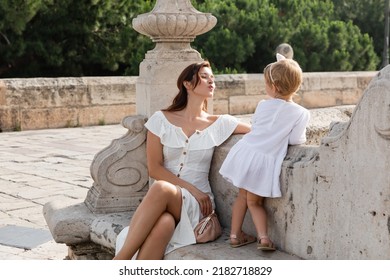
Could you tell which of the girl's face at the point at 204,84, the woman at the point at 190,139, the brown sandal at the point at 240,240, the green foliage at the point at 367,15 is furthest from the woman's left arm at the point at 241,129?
the green foliage at the point at 367,15

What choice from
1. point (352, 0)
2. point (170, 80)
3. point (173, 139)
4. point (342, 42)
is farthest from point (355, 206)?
point (352, 0)

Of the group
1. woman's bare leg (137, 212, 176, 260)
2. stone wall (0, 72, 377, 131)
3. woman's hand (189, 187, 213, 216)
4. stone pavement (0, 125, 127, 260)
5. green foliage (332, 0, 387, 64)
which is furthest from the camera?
green foliage (332, 0, 387, 64)

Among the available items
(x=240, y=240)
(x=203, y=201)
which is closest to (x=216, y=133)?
(x=203, y=201)

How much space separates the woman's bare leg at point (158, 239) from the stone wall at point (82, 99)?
7917 millimetres

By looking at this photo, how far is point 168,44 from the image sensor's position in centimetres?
460

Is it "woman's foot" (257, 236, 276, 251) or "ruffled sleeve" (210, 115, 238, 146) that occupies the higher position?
"ruffled sleeve" (210, 115, 238, 146)

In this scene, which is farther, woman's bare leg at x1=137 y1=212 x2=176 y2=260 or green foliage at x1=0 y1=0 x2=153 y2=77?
green foliage at x1=0 y1=0 x2=153 y2=77

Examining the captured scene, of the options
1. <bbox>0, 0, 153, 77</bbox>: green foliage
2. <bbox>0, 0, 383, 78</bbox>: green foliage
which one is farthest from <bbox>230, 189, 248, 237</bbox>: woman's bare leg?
<bbox>0, 0, 153, 77</bbox>: green foliage

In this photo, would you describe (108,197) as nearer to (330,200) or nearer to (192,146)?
(192,146)

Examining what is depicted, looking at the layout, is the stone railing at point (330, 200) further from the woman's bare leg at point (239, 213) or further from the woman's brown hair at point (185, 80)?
the woman's brown hair at point (185, 80)

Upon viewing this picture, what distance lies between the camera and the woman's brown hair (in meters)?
4.09

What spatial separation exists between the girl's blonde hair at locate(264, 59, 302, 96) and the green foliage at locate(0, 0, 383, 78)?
38.7 feet

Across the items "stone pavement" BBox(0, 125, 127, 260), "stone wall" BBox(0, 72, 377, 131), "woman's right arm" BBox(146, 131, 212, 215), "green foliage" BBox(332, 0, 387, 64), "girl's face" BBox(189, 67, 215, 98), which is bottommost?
"stone pavement" BBox(0, 125, 127, 260)

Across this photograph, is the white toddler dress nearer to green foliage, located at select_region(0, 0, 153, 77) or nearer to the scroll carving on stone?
the scroll carving on stone
